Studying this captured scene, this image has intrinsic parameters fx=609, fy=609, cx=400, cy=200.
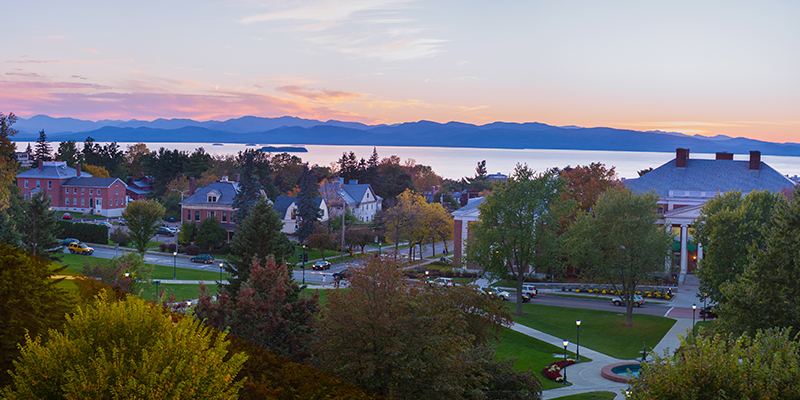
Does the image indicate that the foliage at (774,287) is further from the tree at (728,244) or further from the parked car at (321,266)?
the parked car at (321,266)

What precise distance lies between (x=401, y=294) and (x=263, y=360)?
4230mm

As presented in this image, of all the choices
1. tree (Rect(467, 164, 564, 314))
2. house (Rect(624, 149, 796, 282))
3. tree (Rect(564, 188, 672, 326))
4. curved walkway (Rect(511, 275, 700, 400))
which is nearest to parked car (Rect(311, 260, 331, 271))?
tree (Rect(467, 164, 564, 314))

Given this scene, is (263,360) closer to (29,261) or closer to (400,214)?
(29,261)

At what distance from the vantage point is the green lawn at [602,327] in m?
34.9

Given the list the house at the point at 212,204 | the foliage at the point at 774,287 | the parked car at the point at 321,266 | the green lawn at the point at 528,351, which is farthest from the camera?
the house at the point at 212,204

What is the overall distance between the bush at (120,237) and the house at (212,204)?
8587 millimetres

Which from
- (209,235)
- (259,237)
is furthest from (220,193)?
(259,237)

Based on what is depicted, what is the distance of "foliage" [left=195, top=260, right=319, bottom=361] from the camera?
733 inches

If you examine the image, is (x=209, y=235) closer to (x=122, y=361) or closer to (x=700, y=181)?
(x=700, y=181)

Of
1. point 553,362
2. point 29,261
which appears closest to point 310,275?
point 553,362

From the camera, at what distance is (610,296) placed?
48812 millimetres

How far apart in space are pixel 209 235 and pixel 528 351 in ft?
141

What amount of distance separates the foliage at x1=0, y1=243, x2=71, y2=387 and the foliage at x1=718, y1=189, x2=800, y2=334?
2348 cm

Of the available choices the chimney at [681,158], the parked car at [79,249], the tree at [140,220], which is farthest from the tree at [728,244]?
the parked car at [79,249]
